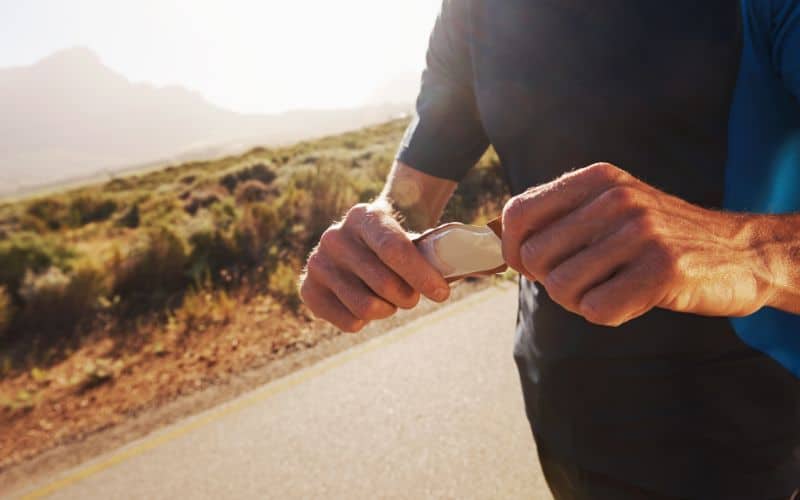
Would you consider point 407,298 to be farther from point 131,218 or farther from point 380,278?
point 131,218

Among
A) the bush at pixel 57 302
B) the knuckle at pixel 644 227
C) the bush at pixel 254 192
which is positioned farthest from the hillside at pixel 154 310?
the knuckle at pixel 644 227

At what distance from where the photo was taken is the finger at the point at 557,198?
0.59 metres

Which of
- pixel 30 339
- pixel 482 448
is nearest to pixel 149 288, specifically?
pixel 30 339

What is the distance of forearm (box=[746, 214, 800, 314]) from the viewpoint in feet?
2.17

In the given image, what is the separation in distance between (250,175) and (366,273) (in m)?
15.7

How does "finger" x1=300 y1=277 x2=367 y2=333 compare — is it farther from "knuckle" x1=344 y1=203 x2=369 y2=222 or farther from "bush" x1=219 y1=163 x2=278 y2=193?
"bush" x1=219 y1=163 x2=278 y2=193

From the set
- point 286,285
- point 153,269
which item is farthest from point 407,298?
point 153,269

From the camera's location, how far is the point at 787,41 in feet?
2.53

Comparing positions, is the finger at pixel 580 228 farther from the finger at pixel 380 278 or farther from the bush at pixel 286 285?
the bush at pixel 286 285

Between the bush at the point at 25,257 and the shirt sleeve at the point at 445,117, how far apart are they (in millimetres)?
7262

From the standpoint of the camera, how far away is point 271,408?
12.8 ft

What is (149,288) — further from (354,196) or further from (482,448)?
(482,448)

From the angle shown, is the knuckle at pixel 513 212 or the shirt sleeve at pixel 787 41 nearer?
the knuckle at pixel 513 212

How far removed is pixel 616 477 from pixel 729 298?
64 centimetres
